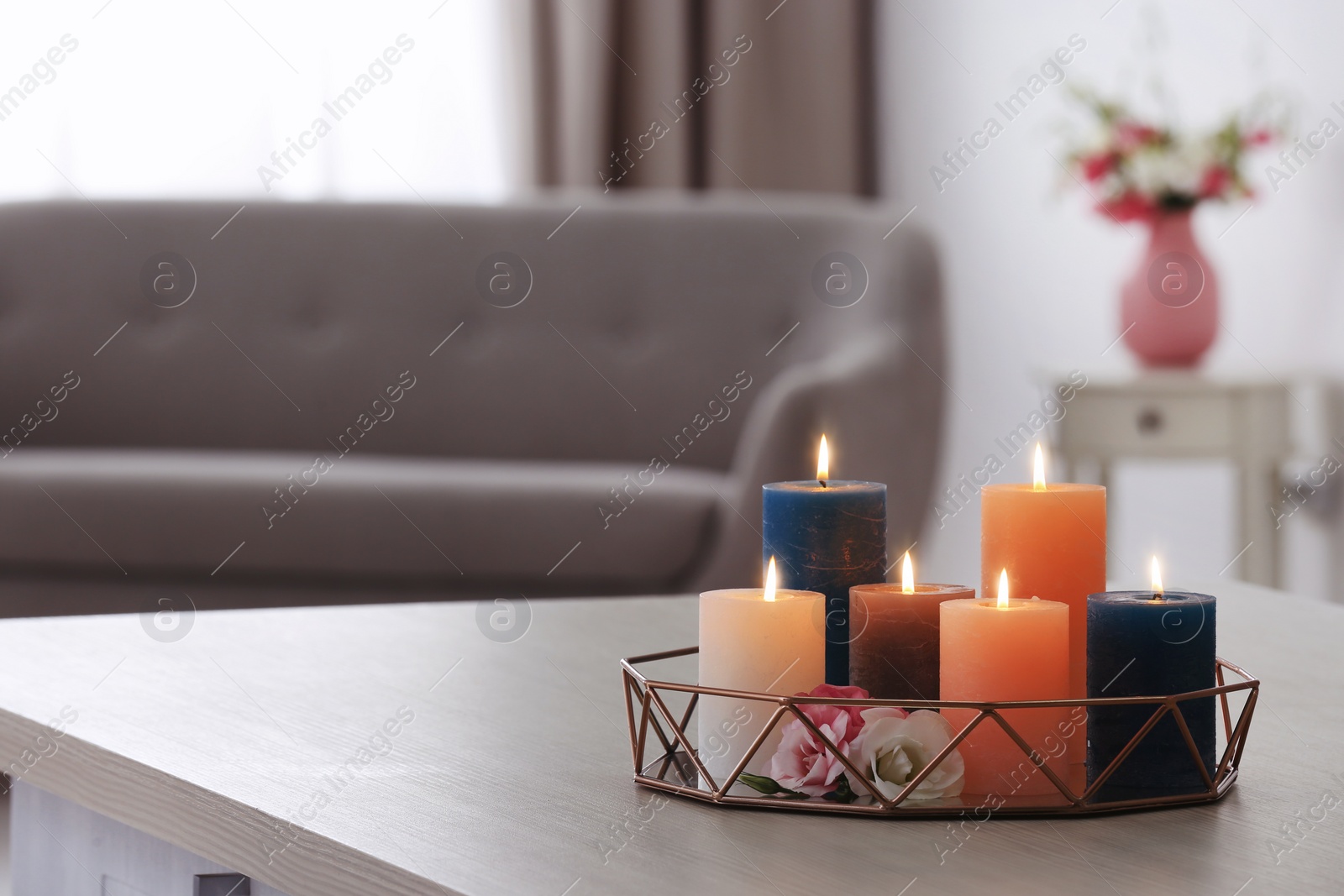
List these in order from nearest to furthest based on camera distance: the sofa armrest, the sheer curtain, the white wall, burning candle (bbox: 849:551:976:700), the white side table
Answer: burning candle (bbox: 849:551:976:700), the sofa armrest, the white side table, the white wall, the sheer curtain

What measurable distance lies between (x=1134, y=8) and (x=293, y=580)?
199 cm

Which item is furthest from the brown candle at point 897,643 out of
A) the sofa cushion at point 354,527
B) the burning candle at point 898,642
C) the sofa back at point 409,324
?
the sofa back at point 409,324

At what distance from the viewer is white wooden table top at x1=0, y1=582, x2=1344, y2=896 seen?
555 mm

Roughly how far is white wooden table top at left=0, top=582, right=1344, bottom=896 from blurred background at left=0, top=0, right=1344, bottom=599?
1.52m

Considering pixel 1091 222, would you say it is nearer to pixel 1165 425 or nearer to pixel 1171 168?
→ pixel 1171 168

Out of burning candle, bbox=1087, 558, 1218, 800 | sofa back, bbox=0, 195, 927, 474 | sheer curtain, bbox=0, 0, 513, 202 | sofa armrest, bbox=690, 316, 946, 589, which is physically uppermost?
sheer curtain, bbox=0, 0, 513, 202

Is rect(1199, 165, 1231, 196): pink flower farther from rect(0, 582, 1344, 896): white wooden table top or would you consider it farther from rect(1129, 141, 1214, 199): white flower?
rect(0, 582, 1344, 896): white wooden table top

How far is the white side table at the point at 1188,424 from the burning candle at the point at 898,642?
6.34ft

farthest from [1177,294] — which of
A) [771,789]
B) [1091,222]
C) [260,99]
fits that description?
[771,789]

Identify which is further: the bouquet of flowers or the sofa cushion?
the bouquet of flowers

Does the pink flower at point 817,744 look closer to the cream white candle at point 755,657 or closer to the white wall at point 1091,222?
the cream white candle at point 755,657

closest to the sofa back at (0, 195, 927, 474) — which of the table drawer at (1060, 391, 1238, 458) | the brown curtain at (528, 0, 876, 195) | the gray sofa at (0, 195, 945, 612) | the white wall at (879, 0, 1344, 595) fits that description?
the gray sofa at (0, 195, 945, 612)

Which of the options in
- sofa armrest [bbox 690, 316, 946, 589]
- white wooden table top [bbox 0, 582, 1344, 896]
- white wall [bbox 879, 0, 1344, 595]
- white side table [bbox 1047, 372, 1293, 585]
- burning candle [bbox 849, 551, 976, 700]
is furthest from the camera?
white wall [bbox 879, 0, 1344, 595]

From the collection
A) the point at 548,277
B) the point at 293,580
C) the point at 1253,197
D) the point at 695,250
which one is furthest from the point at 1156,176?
the point at 293,580
